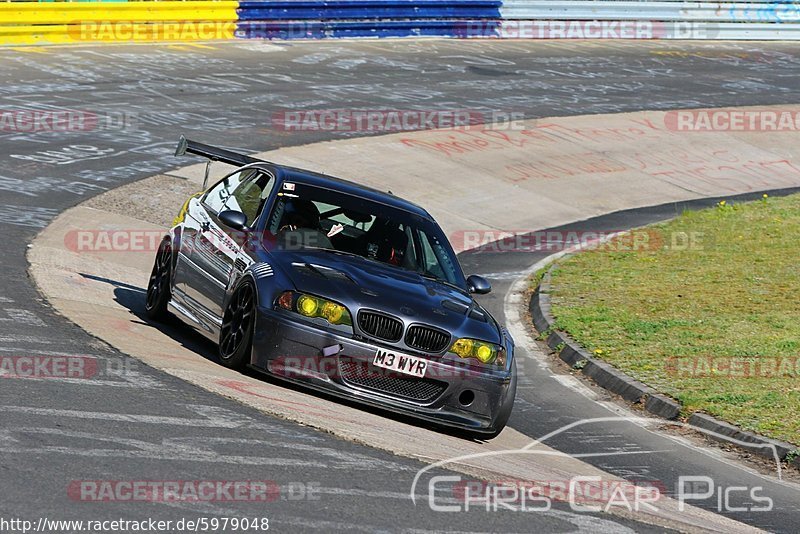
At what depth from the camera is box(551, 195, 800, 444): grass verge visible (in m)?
11.2

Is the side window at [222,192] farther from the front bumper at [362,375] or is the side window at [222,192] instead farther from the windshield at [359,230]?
the front bumper at [362,375]

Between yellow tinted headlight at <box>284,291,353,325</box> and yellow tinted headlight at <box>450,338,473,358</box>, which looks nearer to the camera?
yellow tinted headlight at <box>284,291,353,325</box>

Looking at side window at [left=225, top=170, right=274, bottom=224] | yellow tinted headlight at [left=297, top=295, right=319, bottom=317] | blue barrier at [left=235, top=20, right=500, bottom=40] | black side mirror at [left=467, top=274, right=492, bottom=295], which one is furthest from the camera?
blue barrier at [left=235, top=20, right=500, bottom=40]

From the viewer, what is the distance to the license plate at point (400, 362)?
28.6 feet

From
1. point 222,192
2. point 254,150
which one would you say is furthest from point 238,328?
point 254,150

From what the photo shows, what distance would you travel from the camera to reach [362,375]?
28.6 feet

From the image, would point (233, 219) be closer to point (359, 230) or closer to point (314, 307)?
point (359, 230)

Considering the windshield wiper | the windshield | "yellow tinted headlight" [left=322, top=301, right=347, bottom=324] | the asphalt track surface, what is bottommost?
the asphalt track surface

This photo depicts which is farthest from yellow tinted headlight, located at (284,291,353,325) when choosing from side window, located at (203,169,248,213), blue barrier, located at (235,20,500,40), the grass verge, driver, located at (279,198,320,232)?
blue barrier, located at (235,20,500,40)

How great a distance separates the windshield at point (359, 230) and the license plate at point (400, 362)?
Answer: 4.55 ft

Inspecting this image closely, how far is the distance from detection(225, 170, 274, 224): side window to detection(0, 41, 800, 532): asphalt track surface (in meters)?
1.72

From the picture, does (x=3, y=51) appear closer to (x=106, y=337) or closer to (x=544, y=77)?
(x=544, y=77)

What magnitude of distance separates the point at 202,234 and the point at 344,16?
2295cm

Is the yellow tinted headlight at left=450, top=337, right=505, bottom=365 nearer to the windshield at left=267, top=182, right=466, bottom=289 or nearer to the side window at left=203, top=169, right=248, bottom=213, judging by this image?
the windshield at left=267, top=182, right=466, bottom=289
